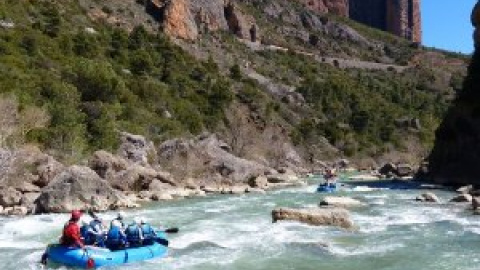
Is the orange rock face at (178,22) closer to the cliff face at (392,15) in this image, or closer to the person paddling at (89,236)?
the person paddling at (89,236)

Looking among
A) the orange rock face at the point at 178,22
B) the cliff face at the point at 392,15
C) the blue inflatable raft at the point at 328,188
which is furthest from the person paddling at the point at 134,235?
the cliff face at the point at 392,15

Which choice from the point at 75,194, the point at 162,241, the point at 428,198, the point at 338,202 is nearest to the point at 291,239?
the point at 162,241

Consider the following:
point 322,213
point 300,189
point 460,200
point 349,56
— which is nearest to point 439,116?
point 349,56

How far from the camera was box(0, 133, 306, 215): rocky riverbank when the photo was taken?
26953 millimetres

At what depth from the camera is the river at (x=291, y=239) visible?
1664 cm

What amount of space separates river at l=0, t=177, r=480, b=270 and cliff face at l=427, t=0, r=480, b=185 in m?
16.1

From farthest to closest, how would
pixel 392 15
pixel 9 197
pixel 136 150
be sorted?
pixel 392 15 → pixel 136 150 → pixel 9 197

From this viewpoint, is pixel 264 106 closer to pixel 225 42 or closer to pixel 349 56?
pixel 225 42

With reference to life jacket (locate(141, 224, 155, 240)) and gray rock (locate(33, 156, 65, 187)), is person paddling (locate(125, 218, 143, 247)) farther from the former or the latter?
gray rock (locate(33, 156, 65, 187))

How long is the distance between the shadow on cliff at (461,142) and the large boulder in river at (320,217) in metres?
22.8

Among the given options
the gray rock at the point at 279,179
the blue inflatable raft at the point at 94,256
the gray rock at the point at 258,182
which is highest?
the gray rock at the point at 279,179

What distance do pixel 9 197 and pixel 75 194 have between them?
10.7 ft

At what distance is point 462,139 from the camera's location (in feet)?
153

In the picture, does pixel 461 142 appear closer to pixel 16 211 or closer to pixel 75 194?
pixel 75 194
